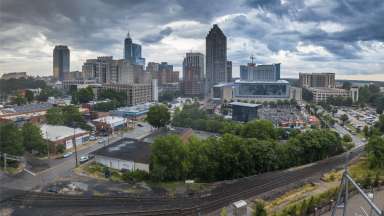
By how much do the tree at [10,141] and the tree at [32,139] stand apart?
1.00 metres

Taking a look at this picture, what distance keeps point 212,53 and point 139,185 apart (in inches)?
1530

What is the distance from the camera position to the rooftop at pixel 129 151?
8294 mm

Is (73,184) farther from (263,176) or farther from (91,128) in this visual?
(91,128)

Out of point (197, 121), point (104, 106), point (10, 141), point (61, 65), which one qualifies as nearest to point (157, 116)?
point (197, 121)

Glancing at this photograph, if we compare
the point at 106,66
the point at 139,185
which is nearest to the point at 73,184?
the point at 139,185

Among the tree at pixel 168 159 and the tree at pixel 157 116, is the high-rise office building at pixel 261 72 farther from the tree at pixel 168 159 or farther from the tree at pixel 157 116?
the tree at pixel 168 159

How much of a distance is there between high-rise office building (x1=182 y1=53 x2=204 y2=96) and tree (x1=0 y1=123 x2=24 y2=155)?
28.5 metres

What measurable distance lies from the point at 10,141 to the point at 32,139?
1.35m

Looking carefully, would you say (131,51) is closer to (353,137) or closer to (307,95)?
(307,95)

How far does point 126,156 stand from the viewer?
27.8 feet

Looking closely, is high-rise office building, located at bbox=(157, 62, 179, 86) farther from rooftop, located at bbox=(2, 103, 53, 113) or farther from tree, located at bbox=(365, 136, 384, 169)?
tree, located at bbox=(365, 136, 384, 169)

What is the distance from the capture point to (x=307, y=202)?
5.34 meters

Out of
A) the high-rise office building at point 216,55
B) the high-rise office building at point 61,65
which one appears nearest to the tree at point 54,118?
the high-rise office building at point 61,65

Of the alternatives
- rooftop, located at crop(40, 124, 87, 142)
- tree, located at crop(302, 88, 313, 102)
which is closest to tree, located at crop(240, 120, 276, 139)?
rooftop, located at crop(40, 124, 87, 142)
